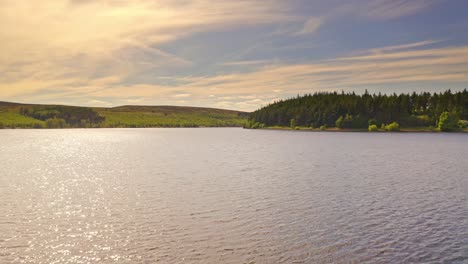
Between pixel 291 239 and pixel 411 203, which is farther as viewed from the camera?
pixel 411 203

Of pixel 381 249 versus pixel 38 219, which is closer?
pixel 381 249

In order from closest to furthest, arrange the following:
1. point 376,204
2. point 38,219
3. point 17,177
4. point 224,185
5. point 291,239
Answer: point 291,239 < point 38,219 < point 376,204 < point 224,185 < point 17,177

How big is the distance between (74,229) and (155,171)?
2889 cm

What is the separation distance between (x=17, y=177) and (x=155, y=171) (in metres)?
17.1

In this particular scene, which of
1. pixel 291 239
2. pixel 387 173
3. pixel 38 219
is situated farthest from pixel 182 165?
pixel 291 239

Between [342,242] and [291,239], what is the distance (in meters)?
2.80

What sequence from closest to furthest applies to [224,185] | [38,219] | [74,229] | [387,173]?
[74,229], [38,219], [224,185], [387,173]

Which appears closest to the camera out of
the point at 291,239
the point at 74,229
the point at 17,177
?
the point at 291,239

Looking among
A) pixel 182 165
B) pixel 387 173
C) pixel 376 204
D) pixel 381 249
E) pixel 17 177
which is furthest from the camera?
pixel 182 165

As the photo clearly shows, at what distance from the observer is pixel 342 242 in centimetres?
2008

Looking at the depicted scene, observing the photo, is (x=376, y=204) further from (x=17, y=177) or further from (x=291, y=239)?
(x=17, y=177)

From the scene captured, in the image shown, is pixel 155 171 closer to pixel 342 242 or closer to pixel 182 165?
pixel 182 165

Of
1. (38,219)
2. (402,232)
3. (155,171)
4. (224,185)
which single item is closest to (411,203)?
(402,232)

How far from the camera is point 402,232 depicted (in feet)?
71.4
